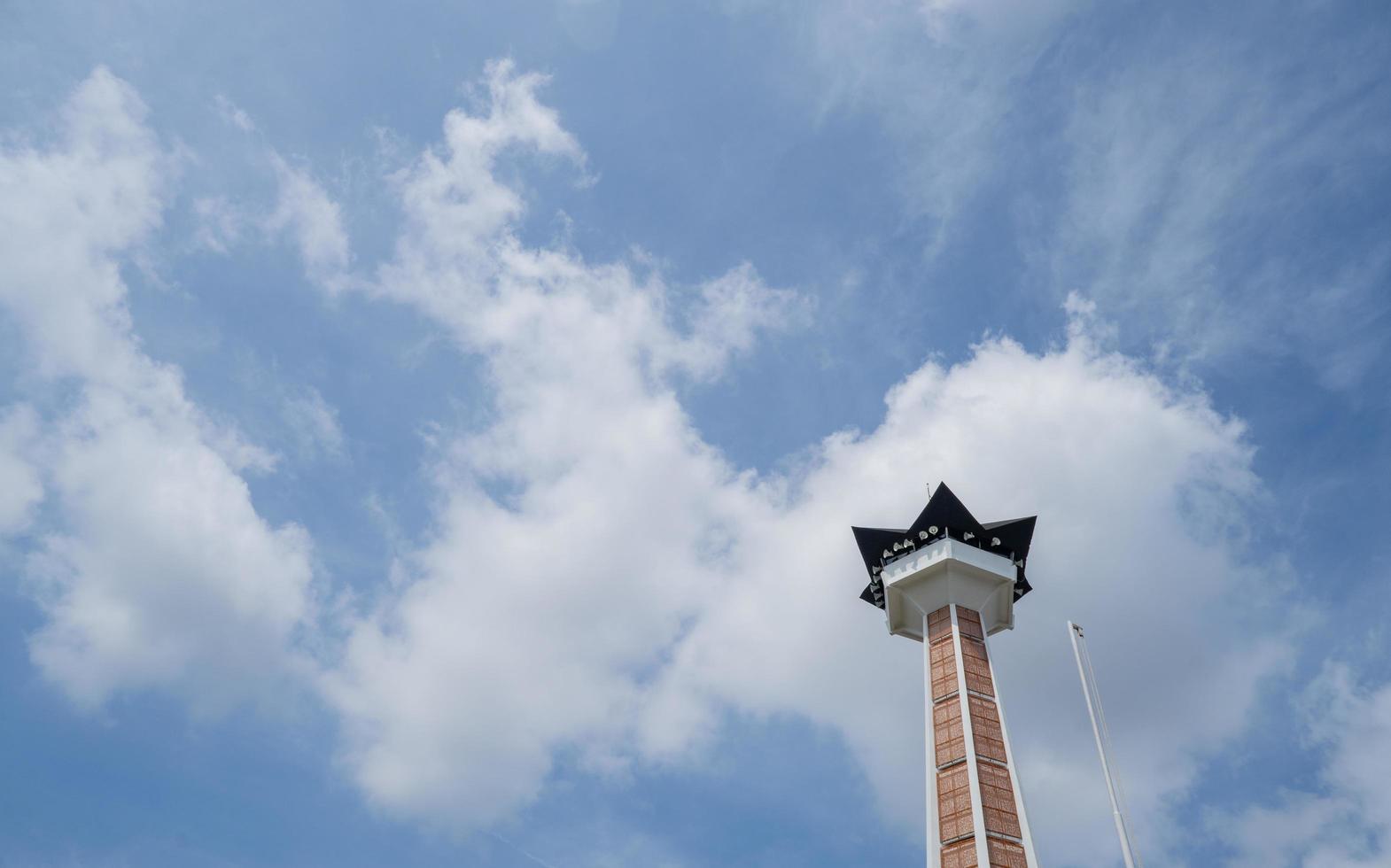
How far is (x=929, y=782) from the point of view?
53.7 m

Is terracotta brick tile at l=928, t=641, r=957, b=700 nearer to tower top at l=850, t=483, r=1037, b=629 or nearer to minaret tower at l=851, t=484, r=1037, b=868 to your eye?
minaret tower at l=851, t=484, r=1037, b=868

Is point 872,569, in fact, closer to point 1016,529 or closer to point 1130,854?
point 1016,529

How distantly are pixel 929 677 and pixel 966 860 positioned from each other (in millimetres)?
12541

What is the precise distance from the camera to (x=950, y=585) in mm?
61812

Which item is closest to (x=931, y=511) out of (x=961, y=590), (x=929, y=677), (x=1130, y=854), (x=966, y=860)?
(x=961, y=590)

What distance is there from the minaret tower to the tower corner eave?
62mm

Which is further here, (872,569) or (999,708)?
(872,569)

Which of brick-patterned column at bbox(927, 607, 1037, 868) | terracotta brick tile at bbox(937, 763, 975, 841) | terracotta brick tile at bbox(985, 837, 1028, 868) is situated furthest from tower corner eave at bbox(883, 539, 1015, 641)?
terracotta brick tile at bbox(985, 837, 1028, 868)

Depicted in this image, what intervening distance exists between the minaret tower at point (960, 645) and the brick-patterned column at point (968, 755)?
0.18ft

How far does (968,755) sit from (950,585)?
40.3 feet

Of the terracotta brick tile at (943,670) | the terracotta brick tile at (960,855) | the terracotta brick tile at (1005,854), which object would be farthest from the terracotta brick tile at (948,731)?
the terracotta brick tile at (1005,854)

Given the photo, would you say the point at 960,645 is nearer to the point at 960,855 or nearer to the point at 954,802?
the point at 954,802

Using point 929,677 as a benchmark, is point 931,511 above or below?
above

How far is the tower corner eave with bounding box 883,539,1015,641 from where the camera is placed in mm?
61969
